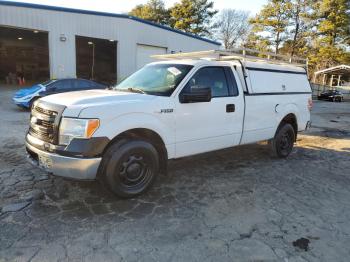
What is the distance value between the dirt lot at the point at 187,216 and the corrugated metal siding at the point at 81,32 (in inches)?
577

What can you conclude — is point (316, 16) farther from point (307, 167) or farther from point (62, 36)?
point (307, 167)

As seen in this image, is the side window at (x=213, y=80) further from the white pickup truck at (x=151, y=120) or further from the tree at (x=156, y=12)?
the tree at (x=156, y=12)

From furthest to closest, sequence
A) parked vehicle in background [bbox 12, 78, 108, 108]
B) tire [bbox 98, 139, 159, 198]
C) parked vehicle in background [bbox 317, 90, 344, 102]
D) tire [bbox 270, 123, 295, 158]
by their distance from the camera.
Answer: parked vehicle in background [bbox 317, 90, 344, 102]
parked vehicle in background [bbox 12, 78, 108, 108]
tire [bbox 270, 123, 295, 158]
tire [bbox 98, 139, 159, 198]

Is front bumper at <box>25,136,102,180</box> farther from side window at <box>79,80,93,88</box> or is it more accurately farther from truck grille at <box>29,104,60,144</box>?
side window at <box>79,80,93,88</box>

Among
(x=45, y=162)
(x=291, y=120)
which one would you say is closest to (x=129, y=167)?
(x=45, y=162)

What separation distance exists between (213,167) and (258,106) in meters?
1.45

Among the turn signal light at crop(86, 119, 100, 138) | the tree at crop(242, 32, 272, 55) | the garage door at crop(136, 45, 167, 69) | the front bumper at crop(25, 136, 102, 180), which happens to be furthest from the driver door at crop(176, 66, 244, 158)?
the tree at crop(242, 32, 272, 55)

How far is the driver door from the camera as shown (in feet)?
14.5

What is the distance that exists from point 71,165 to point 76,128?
1.48ft

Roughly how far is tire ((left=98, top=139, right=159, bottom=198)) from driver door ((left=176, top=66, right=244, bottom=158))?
1.74ft

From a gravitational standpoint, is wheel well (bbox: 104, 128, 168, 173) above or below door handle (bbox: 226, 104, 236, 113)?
below

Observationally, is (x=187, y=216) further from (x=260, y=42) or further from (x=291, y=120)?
(x=260, y=42)

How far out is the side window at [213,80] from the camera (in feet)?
15.2

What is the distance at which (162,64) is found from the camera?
5098 millimetres
